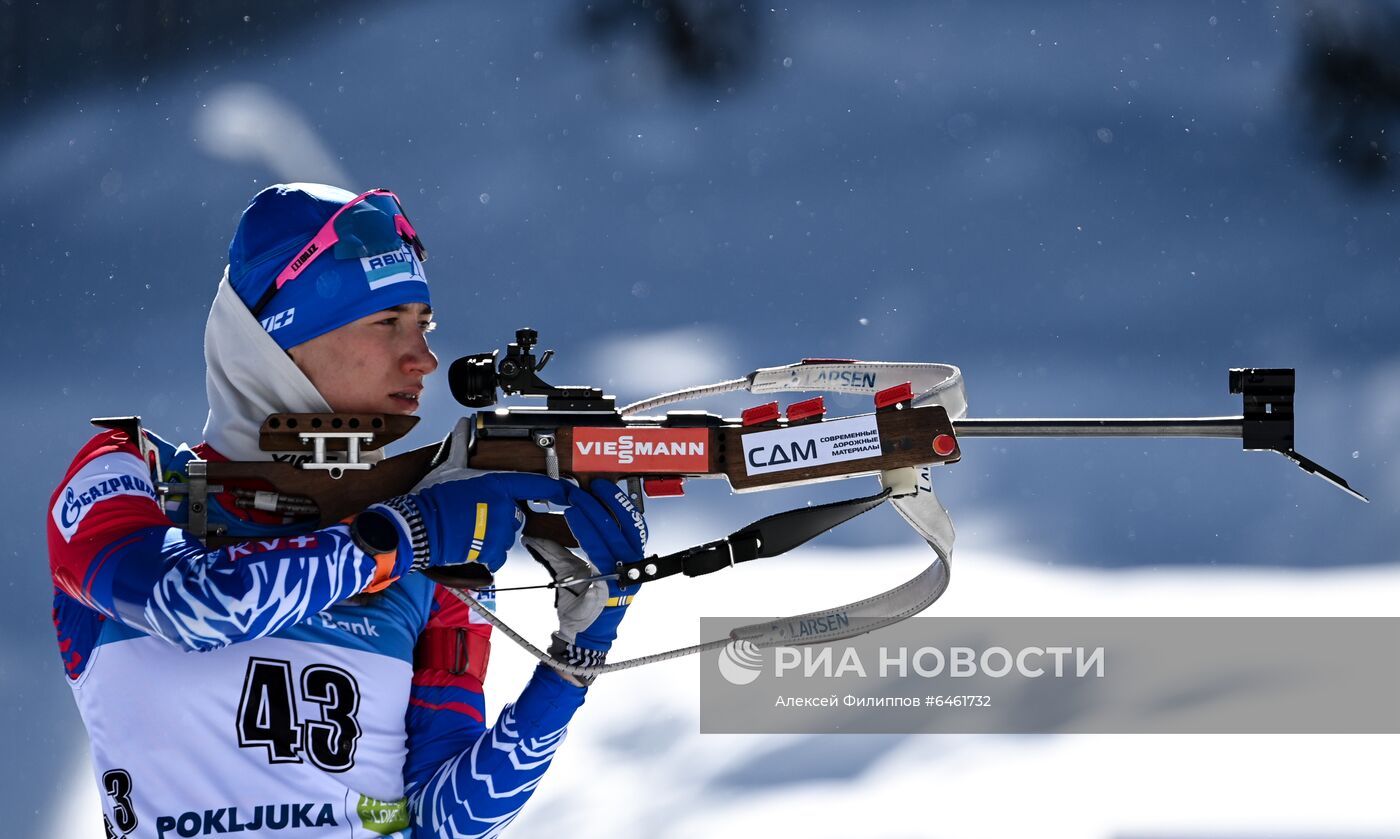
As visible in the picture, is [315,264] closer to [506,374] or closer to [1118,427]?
[506,374]

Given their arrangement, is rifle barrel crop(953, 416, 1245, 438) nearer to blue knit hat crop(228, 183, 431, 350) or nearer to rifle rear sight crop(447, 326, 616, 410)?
rifle rear sight crop(447, 326, 616, 410)

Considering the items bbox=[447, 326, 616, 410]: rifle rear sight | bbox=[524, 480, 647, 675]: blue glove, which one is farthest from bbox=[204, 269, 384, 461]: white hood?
bbox=[524, 480, 647, 675]: blue glove

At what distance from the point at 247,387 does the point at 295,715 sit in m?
0.86

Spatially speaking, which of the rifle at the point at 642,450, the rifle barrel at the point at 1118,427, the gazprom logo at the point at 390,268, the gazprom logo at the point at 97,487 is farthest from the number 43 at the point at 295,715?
the rifle barrel at the point at 1118,427

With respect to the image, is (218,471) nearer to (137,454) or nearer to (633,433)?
(137,454)

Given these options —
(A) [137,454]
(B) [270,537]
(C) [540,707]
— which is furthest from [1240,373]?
(A) [137,454]

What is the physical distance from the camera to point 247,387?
334 cm

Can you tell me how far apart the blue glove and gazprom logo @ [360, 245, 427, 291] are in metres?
0.75

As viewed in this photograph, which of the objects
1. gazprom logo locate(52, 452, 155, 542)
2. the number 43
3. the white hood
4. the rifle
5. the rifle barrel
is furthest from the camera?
the rifle barrel

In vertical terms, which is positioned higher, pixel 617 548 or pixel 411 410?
pixel 411 410

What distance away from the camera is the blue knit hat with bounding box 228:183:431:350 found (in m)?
3.32

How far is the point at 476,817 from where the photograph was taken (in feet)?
10.6

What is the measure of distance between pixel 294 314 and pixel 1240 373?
2.56 metres

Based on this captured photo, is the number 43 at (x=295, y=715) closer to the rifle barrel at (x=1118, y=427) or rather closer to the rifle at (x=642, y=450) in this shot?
the rifle at (x=642, y=450)
